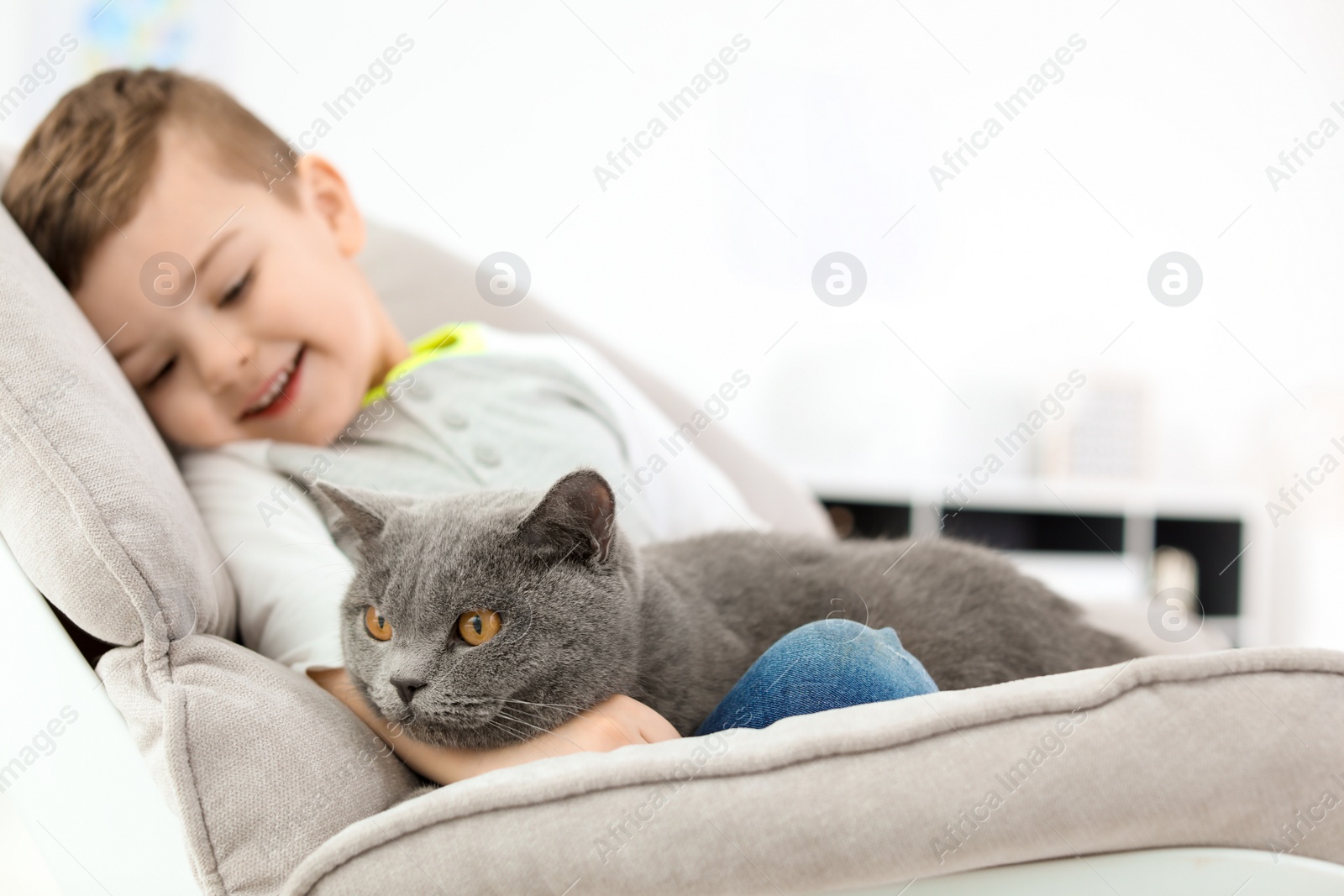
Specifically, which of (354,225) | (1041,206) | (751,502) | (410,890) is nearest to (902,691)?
(410,890)

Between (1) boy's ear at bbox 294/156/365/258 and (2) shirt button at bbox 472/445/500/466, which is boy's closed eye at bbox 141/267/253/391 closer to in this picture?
(1) boy's ear at bbox 294/156/365/258

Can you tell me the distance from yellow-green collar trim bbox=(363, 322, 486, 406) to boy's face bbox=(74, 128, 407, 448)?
39 millimetres

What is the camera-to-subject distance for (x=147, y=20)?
3.06 m

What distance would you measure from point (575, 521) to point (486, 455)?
0.47 meters

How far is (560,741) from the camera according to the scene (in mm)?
741

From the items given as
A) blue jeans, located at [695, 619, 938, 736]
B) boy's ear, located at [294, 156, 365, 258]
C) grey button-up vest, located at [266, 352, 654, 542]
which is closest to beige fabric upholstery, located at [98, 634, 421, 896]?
blue jeans, located at [695, 619, 938, 736]

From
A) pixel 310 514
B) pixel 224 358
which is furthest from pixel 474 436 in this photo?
pixel 224 358

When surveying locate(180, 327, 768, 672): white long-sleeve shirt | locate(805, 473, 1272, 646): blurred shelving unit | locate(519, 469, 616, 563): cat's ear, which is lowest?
locate(180, 327, 768, 672): white long-sleeve shirt

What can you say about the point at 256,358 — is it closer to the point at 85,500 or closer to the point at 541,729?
the point at 85,500

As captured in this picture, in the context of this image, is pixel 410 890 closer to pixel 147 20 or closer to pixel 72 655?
pixel 72 655

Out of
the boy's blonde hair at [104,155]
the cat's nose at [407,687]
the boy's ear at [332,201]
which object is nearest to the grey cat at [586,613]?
the cat's nose at [407,687]

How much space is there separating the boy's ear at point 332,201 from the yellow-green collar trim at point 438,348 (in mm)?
199

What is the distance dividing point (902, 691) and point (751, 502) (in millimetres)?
1096

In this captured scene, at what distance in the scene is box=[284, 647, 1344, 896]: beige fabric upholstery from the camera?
573 millimetres
